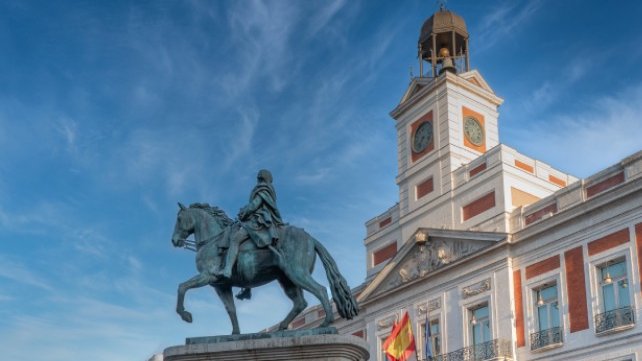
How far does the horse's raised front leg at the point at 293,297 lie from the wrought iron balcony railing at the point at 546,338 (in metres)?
20.2

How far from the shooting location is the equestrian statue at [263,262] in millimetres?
10336

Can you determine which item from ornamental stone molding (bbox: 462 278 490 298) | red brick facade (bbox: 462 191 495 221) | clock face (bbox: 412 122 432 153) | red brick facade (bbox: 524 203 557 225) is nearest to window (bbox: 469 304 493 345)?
ornamental stone molding (bbox: 462 278 490 298)

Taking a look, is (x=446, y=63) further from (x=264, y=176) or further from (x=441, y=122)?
(x=264, y=176)

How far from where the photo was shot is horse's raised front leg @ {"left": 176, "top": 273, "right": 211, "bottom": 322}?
10.2 metres

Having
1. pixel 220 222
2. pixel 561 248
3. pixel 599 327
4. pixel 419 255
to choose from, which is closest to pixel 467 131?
pixel 419 255

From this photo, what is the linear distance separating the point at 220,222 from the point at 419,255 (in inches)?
980

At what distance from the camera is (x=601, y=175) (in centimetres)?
2836

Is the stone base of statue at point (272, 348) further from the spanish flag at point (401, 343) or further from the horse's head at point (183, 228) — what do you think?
the spanish flag at point (401, 343)

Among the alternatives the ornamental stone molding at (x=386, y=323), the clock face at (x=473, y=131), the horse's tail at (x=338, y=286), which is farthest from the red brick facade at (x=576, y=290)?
the horse's tail at (x=338, y=286)

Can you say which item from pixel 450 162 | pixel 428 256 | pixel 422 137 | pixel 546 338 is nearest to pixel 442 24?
pixel 422 137

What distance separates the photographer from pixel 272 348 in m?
9.46

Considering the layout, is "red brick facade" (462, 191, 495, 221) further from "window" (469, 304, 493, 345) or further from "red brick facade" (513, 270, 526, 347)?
"window" (469, 304, 493, 345)

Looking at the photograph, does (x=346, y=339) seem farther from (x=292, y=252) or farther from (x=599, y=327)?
(x=599, y=327)

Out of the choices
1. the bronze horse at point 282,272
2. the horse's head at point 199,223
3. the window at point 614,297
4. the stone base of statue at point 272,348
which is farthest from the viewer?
the window at point 614,297
